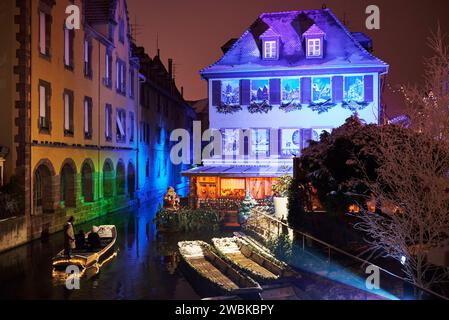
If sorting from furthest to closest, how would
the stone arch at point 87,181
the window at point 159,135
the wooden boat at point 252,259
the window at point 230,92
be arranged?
the window at point 159,135
the window at point 230,92
the stone arch at point 87,181
the wooden boat at point 252,259

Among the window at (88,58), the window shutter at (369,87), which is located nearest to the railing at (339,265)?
the window shutter at (369,87)

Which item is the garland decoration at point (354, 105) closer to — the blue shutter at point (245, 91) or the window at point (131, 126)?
the blue shutter at point (245, 91)

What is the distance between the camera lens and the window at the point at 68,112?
2857 cm

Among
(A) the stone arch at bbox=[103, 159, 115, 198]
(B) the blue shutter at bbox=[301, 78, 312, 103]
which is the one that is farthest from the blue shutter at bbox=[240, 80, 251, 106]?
(A) the stone arch at bbox=[103, 159, 115, 198]

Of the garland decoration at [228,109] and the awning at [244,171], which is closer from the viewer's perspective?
the awning at [244,171]

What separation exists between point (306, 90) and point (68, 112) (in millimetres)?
15526

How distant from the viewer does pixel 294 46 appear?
33625mm

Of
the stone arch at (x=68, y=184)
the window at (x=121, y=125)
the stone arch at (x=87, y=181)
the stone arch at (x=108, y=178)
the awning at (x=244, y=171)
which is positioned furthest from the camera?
the window at (x=121, y=125)

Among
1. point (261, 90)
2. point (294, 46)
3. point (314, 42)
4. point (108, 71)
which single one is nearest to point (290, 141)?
point (261, 90)

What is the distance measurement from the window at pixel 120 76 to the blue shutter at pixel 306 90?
48.4ft

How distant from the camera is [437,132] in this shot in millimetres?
12172

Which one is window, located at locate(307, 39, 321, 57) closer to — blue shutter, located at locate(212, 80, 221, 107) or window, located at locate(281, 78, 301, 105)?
window, located at locate(281, 78, 301, 105)

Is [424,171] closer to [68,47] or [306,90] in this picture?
[306,90]

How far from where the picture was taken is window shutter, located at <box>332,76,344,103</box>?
106ft
